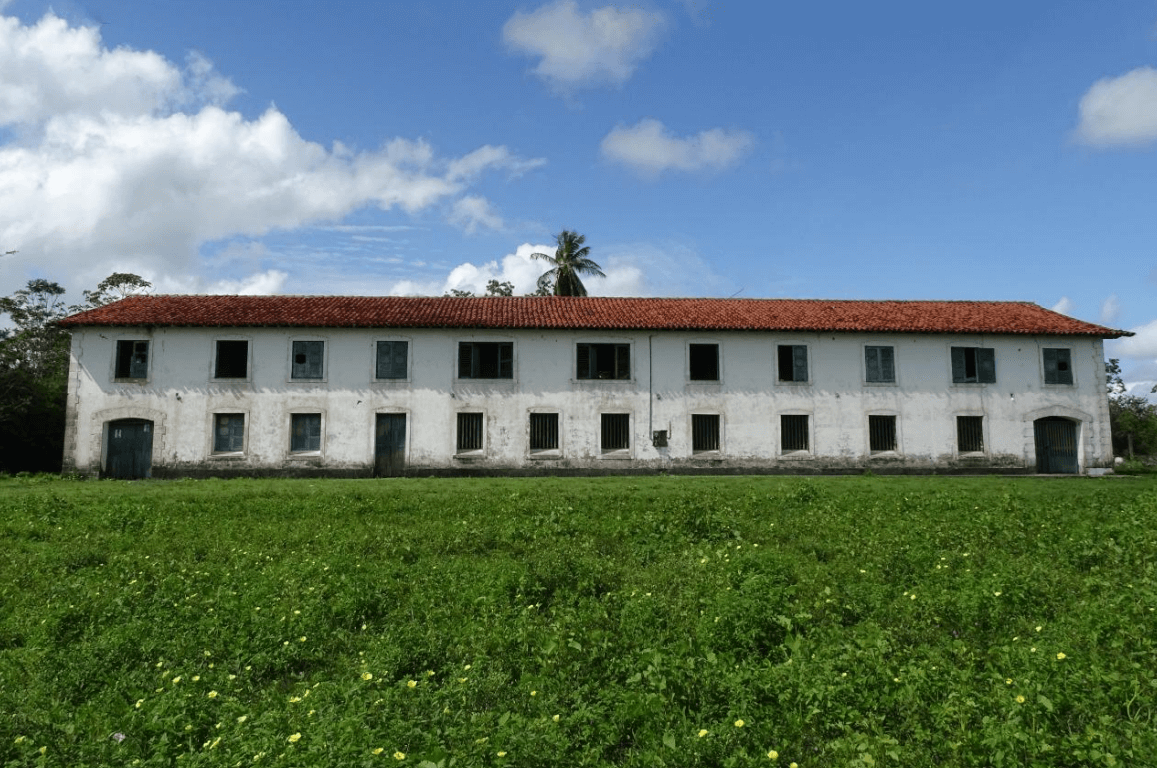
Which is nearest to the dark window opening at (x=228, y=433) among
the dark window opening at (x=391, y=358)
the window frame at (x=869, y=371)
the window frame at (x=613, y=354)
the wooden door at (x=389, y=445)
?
the wooden door at (x=389, y=445)

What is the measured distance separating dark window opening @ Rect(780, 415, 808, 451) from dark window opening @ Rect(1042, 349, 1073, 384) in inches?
366

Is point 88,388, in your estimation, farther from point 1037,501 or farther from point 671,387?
point 1037,501

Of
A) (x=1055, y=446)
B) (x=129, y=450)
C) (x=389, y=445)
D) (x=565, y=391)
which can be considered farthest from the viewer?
(x=1055, y=446)

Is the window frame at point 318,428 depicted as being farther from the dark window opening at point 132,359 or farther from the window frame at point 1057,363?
the window frame at point 1057,363

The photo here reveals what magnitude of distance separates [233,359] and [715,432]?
56.1 feet

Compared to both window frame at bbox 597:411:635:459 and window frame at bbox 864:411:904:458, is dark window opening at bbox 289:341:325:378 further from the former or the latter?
window frame at bbox 864:411:904:458

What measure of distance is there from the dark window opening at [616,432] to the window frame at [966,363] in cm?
1196

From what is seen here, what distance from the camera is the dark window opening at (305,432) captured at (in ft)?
83.5

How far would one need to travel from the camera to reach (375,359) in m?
25.8

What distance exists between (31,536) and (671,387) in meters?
18.8

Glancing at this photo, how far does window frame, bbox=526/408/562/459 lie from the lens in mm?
25562

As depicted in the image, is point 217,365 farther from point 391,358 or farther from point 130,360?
point 391,358

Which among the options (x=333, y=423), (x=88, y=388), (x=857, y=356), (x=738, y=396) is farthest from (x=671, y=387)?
(x=88, y=388)

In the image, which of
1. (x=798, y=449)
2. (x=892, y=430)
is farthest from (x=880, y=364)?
(x=798, y=449)
